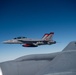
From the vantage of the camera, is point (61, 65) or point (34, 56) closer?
point (61, 65)

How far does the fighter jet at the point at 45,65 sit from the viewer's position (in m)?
2.14

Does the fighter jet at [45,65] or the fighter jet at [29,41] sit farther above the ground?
the fighter jet at [29,41]

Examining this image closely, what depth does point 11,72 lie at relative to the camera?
2609 millimetres

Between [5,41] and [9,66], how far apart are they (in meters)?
37.9

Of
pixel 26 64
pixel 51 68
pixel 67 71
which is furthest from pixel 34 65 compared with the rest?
pixel 67 71

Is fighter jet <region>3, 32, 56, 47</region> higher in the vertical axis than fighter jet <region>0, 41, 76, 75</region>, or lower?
higher

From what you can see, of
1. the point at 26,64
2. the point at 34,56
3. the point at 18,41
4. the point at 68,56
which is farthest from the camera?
the point at 18,41

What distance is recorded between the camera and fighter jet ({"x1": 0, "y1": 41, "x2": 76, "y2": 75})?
84.4 inches

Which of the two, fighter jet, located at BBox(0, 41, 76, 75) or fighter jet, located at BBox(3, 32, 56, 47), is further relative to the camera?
fighter jet, located at BBox(3, 32, 56, 47)

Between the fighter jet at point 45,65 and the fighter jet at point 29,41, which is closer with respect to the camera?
the fighter jet at point 45,65

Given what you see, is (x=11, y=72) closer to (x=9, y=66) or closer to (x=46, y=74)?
(x=9, y=66)

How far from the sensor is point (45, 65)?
279 cm

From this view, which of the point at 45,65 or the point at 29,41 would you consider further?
the point at 29,41

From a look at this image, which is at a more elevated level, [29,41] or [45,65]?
[29,41]
